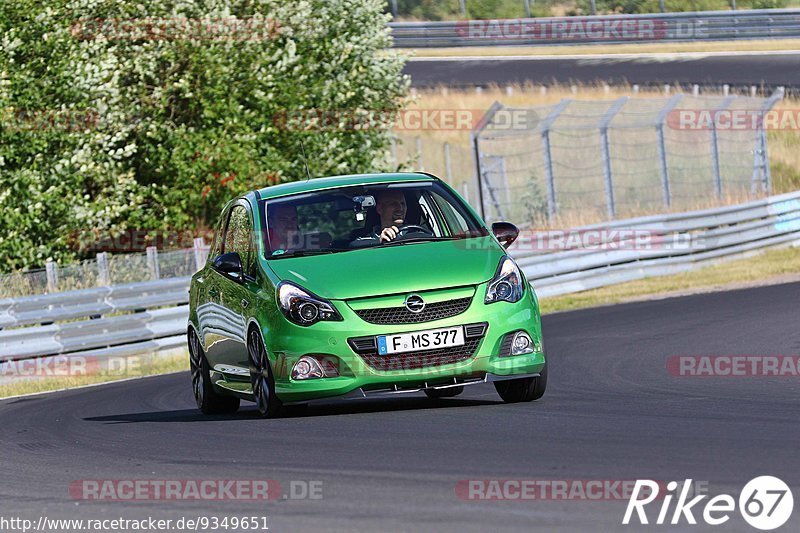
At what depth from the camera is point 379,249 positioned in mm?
10031

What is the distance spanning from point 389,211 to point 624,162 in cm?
3129

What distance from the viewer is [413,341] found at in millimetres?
9438

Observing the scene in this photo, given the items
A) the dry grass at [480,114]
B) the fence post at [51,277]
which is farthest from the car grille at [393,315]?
the dry grass at [480,114]

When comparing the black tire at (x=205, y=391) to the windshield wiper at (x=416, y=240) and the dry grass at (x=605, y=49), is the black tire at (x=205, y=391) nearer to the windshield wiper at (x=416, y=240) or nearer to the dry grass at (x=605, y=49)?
the windshield wiper at (x=416, y=240)

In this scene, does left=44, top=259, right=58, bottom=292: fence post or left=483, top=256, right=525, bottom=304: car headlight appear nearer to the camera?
left=483, top=256, right=525, bottom=304: car headlight

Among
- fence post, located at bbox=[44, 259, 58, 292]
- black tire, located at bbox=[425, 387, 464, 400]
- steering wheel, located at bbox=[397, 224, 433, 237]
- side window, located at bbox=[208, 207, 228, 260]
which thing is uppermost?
steering wheel, located at bbox=[397, 224, 433, 237]

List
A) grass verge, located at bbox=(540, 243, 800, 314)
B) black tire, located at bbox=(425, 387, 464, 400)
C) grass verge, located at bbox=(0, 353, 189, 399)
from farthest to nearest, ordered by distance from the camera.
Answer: grass verge, located at bbox=(540, 243, 800, 314) → grass verge, located at bbox=(0, 353, 189, 399) → black tire, located at bbox=(425, 387, 464, 400)

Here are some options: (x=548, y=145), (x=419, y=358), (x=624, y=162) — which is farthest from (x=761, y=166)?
(x=419, y=358)

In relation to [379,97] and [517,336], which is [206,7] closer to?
[379,97]

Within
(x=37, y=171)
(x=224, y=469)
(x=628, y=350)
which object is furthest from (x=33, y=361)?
(x=224, y=469)

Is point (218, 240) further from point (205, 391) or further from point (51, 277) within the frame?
point (51, 277)

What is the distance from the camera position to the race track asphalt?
632 cm

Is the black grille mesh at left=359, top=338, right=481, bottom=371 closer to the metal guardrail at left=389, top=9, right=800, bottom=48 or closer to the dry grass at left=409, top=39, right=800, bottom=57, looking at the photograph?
the metal guardrail at left=389, top=9, right=800, bottom=48

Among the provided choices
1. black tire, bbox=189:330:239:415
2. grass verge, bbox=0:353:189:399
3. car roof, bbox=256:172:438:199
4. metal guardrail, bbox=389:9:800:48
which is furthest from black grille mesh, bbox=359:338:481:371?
metal guardrail, bbox=389:9:800:48
